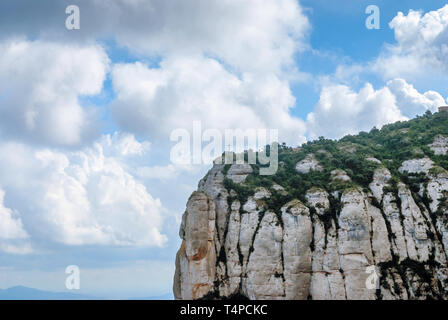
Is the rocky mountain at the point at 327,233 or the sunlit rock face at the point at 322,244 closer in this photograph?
the sunlit rock face at the point at 322,244

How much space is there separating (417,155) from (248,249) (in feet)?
89.2

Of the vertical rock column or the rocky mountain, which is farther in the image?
the vertical rock column

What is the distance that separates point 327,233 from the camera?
51875 mm

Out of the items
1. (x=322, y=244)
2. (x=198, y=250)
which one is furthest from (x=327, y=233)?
(x=198, y=250)

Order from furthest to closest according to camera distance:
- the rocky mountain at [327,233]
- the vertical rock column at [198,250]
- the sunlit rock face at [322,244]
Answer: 1. the vertical rock column at [198,250]
2. the rocky mountain at [327,233]
3. the sunlit rock face at [322,244]

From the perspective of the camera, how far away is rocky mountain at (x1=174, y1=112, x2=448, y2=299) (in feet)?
160

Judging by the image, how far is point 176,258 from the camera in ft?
194

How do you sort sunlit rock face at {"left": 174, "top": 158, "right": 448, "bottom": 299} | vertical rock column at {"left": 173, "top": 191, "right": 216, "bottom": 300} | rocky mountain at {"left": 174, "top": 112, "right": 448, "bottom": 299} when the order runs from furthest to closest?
vertical rock column at {"left": 173, "top": 191, "right": 216, "bottom": 300}
rocky mountain at {"left": 174, "top": 112, "right": 448, "bottom": 299}
sunlit rock face at {"left": 174, "top": 158, "right": 448, "bottom": 299}

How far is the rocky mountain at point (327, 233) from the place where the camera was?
1917 inches

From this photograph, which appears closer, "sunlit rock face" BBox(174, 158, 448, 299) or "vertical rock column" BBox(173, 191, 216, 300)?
"sunlit rock face" BBox(174, 158, 448, 299)

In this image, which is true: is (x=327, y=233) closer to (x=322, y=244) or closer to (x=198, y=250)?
(x=322, y=244)

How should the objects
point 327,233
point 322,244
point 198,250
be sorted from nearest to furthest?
point 322,244
point 327,233
point 198,250

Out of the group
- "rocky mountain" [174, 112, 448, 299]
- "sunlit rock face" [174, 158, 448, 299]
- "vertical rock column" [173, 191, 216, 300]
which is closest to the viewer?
"sunlit rock face" [174, 158, 448, 299]
